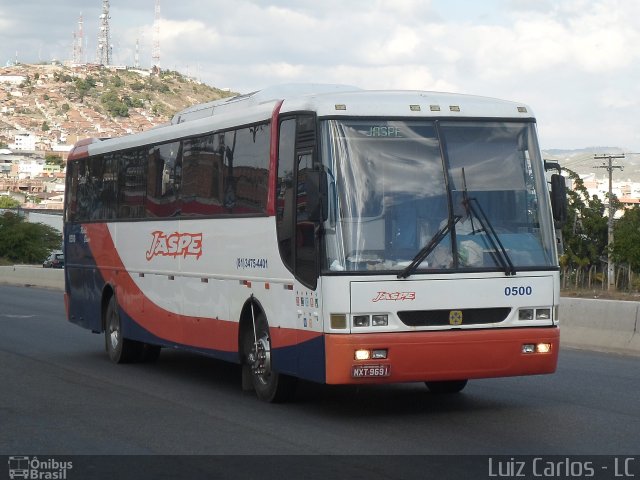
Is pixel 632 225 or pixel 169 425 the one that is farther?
pixel 632 225

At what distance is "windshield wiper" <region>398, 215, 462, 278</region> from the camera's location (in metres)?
11.3

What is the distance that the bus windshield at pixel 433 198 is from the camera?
37.3 ft

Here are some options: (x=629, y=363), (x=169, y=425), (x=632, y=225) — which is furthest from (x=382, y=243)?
(x=632, y=225)

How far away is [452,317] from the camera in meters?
11.5

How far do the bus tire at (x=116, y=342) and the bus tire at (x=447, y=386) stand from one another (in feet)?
17.8

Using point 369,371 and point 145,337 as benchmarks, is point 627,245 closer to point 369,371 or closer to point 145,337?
point 145,337

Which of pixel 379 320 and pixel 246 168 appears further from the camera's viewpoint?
pixel 246 168

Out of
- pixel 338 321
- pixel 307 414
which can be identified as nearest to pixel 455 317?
pixel 338 321

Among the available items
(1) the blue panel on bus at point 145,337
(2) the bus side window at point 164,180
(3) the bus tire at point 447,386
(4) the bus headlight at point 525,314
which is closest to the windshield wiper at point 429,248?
(4) the bus headlight at point 525,314

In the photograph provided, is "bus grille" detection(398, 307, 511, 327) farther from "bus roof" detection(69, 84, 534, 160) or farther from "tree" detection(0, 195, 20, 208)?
"tree" detection(0, 195, 20, 208)

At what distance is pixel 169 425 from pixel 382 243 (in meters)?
2.48

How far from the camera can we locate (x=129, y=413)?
12.2 m

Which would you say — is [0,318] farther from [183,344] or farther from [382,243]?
[382,243]

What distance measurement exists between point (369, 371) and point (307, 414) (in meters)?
1.16
